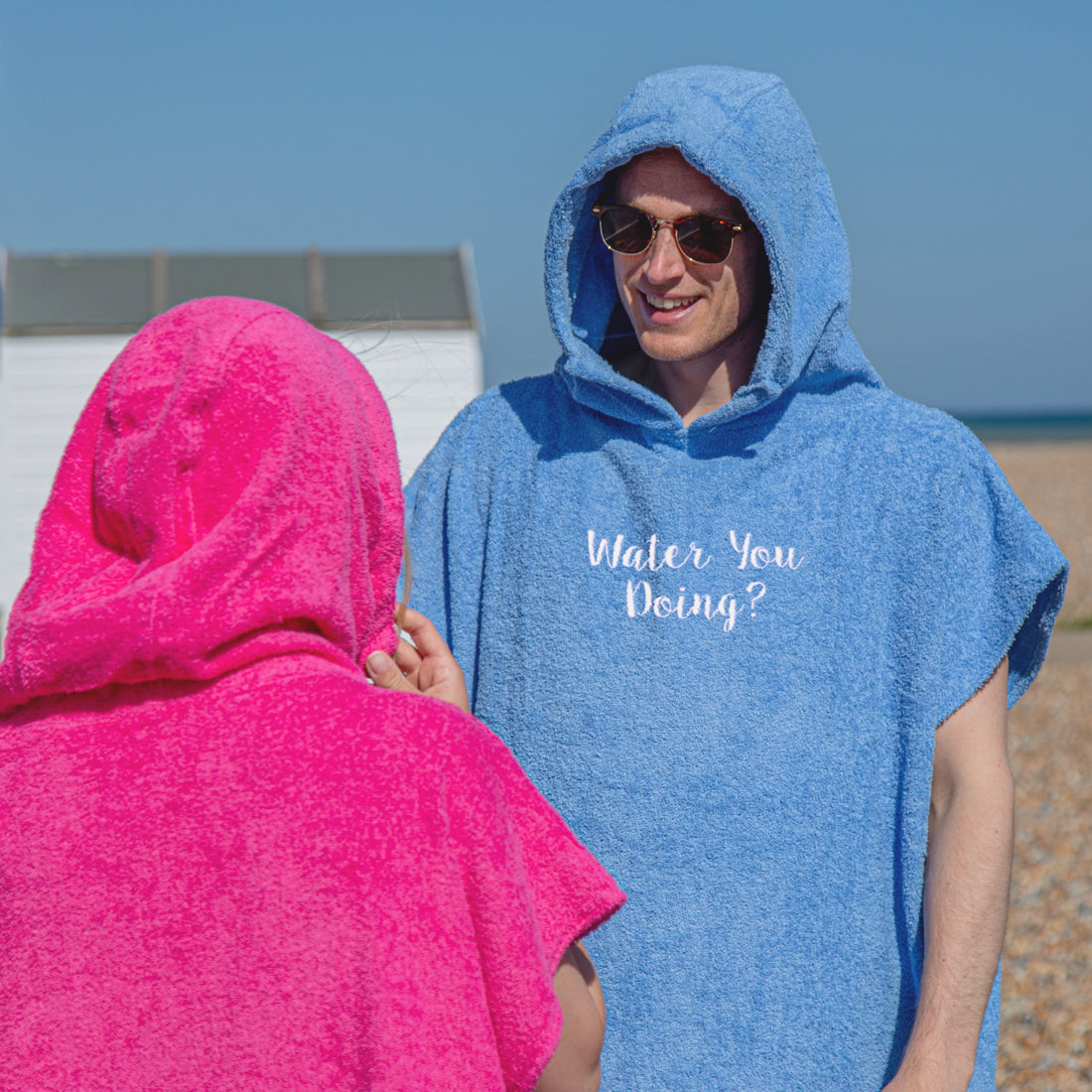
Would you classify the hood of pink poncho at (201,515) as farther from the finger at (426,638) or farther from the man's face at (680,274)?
the man's face at (680,274)

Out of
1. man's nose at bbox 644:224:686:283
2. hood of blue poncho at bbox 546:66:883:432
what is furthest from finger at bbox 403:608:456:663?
man's nose at bbox 644:224:686:283

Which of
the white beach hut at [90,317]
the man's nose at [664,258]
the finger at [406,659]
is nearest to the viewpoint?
Result: the finger at [406,659]

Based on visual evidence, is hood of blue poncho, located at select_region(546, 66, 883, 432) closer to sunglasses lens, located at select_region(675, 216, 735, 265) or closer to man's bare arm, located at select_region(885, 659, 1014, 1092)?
sunglasses lens, located at select_region(675, 216, 735, 265)

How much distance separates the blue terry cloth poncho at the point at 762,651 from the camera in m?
1.80

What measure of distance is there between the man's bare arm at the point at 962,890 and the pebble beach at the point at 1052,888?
3.42 metres

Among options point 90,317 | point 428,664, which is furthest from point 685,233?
point 90,317

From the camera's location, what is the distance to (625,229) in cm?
200

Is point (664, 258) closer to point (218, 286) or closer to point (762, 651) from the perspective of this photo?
point (762, 651)

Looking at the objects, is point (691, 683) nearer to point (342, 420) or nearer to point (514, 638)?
point (514, 638)

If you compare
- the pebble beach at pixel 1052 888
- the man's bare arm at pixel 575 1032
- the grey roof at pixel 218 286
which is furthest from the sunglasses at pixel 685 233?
the grey roof at pixel 218 286

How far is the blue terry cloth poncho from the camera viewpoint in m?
1.80

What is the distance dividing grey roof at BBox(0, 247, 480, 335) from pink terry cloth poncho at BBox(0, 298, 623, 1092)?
5.81m

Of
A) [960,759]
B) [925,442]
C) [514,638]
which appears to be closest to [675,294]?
[925,442]

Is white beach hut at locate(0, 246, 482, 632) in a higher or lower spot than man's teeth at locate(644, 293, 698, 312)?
lower
